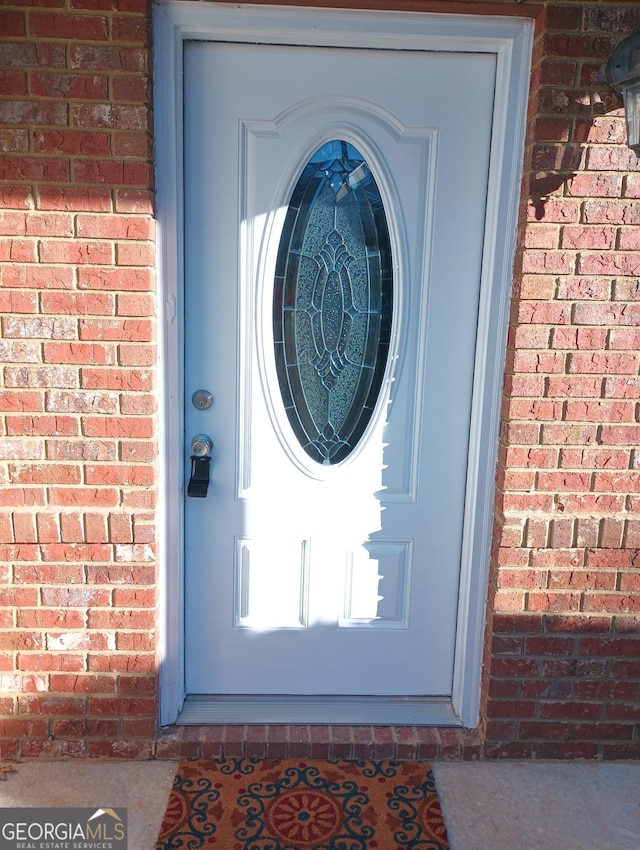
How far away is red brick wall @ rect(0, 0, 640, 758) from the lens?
6.45ft

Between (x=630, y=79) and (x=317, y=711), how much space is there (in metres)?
2.29

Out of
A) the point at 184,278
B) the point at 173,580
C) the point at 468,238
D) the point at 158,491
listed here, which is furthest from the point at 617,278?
the point at 173,580

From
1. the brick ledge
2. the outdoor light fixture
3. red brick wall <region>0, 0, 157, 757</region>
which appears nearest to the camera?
the outdoor light fixture

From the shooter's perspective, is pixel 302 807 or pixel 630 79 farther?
pixel 302 807

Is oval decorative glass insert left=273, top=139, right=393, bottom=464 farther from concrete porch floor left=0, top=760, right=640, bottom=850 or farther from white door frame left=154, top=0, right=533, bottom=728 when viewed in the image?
concrete porch floor left=0, top=760, right=640, bottom=850

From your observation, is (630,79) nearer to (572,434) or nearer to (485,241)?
(485,241)

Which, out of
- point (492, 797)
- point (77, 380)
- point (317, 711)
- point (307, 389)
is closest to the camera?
point (77, 380)

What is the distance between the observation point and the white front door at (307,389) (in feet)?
7.04

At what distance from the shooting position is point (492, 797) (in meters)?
2.20

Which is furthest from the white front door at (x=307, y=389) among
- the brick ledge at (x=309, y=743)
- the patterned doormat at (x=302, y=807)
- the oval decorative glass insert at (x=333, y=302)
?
the patterned doormat at (x=302, y=807)

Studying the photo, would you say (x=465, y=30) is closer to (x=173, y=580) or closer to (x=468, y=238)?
(x=468, y=238)

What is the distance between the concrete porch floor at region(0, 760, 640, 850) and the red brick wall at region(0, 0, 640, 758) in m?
0.07

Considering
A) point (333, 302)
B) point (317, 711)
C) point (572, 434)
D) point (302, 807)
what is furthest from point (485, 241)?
point (302, 807)

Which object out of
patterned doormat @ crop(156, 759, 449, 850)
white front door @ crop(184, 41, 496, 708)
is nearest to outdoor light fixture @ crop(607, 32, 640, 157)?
white front door @ crop(184, 41, 496, 708)
